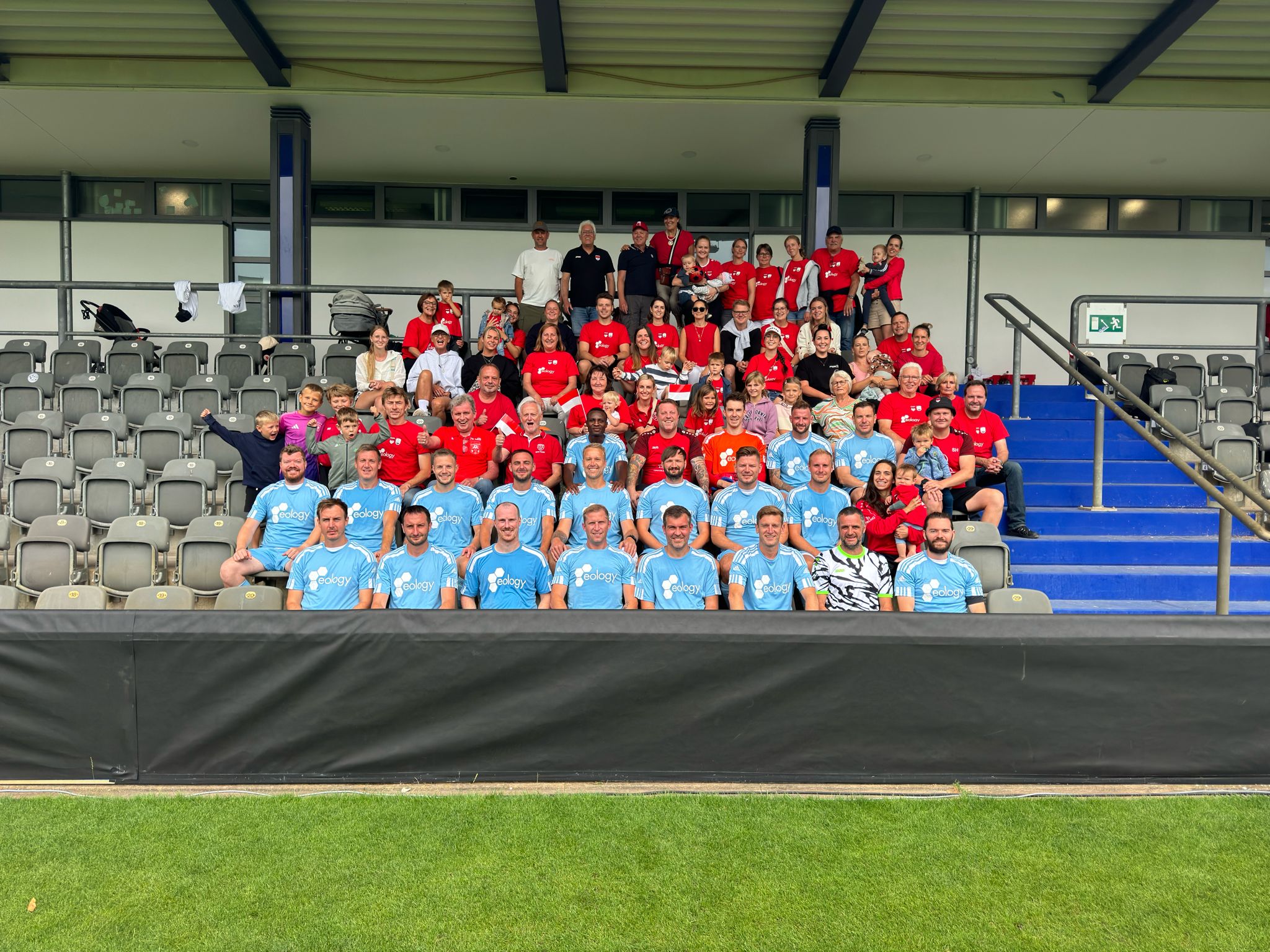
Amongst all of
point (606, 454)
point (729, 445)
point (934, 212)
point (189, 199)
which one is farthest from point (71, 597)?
point (934, 212)

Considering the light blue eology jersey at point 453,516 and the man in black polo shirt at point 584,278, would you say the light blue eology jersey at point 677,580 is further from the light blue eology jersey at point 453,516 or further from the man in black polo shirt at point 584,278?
the man in black polo shirt at point 584,278

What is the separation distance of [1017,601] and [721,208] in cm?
→ 969

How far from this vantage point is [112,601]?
6.75m

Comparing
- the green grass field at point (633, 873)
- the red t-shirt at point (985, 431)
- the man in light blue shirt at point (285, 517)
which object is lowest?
the green grass field at point (633, 873)

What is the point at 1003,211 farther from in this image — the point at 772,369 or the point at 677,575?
the point at 677,575

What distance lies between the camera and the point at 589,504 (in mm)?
6602

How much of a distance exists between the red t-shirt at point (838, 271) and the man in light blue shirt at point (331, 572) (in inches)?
252

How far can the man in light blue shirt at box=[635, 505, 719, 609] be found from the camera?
5.63m

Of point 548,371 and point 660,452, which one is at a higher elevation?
point 548,371

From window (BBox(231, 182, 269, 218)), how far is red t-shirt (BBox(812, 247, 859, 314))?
8426 millimetres

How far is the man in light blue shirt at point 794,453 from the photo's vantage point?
7.26 metres

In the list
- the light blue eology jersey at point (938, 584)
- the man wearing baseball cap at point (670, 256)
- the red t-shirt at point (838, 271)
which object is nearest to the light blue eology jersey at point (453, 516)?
the light blue eology jersey at point (938, 584)

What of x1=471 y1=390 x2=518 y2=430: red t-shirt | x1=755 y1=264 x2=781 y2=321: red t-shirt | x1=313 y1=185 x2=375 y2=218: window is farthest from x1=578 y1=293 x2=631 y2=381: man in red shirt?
x1=313 y1=185 x2=375 y2=218: window

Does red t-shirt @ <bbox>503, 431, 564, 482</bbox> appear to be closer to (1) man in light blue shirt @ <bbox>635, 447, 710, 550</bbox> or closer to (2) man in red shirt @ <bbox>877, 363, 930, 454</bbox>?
(1) man in light blue shirt @ <bbox>635, 447, 710, 550</bbox>
